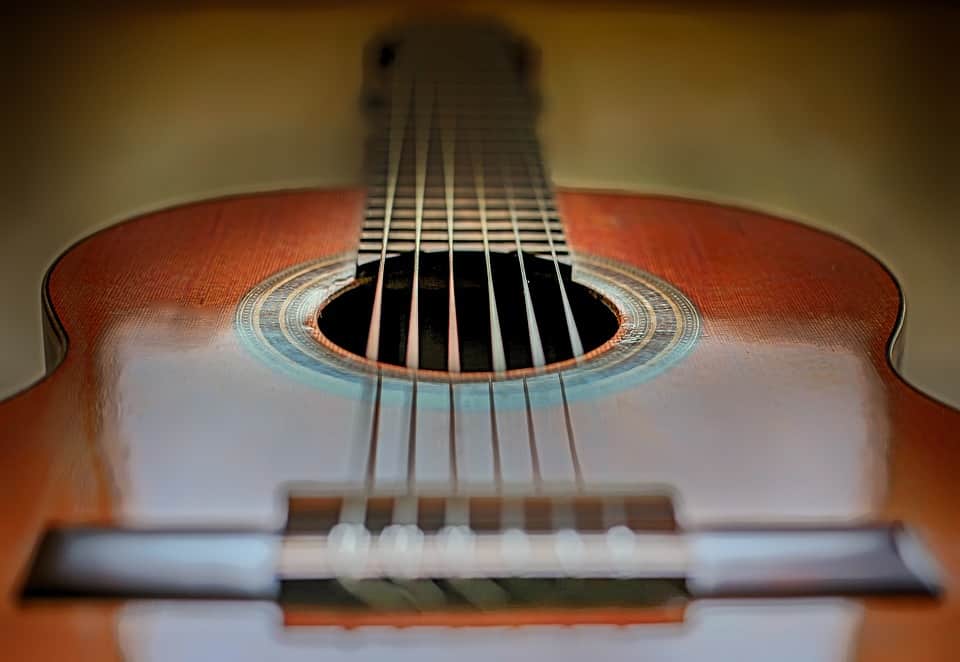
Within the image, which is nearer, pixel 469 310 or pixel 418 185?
pixel 469 310

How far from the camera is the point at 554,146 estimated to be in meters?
1.42

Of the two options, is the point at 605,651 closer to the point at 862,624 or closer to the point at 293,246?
the point at 862,624

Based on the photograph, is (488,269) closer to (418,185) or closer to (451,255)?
(451,255)

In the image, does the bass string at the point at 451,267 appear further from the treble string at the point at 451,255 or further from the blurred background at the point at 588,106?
the blurred background at the point at 588,106

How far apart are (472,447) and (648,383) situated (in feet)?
0.41

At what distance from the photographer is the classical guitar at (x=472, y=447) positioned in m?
0.45

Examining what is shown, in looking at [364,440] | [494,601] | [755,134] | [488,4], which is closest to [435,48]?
[488,4]

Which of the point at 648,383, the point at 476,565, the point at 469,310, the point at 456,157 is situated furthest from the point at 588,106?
the point at 476,565

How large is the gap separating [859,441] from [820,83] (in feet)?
3.12

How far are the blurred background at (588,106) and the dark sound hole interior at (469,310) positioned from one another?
613 mm

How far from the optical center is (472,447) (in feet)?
1.87

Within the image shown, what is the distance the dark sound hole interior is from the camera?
0.76 m

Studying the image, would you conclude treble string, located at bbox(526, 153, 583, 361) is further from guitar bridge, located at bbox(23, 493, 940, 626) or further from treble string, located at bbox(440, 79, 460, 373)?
guitar bridge, located at bbox(23, 493, 940, 626)

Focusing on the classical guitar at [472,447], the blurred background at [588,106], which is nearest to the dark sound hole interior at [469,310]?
the classical guitar at [472,447]
